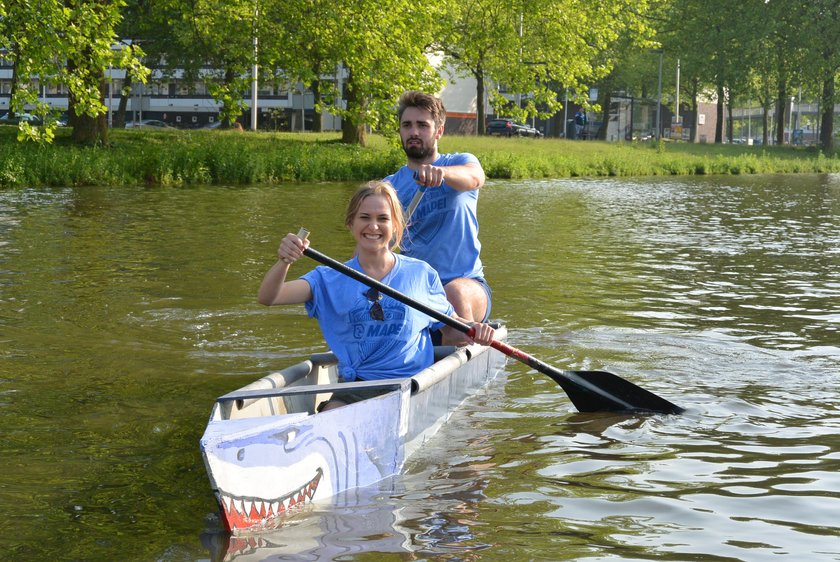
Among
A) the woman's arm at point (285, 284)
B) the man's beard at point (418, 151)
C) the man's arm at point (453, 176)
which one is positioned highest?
the man's beard at point (418, 151)

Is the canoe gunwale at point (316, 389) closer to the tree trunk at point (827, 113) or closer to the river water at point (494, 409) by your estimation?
the river water at point (494, 409)

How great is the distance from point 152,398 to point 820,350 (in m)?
5.20

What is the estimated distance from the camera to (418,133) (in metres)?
7.32

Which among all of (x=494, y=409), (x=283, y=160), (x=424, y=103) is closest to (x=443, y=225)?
(x=424, y=103)

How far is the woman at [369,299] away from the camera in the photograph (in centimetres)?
615

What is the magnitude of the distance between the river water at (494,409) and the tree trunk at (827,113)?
144ft

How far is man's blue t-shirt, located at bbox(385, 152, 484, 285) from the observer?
764 centimetres

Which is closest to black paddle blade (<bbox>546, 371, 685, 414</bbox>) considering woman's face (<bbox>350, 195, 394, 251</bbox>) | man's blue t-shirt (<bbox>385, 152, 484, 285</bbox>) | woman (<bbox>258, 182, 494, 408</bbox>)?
man's blue t-shirt (<bbox>385, 152, 484, 285</bbox>)

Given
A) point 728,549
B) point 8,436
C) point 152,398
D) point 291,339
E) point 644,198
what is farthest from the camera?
point 644,198

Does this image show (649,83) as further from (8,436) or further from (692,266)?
(8,436)

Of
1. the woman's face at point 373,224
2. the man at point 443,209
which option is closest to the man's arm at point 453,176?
the man at point 443,209

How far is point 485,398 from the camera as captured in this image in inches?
314

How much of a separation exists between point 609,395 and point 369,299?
2.10 meters

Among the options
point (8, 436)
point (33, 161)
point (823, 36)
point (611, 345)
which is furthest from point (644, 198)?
point (823, 36)
